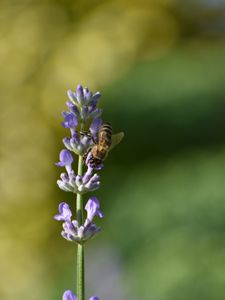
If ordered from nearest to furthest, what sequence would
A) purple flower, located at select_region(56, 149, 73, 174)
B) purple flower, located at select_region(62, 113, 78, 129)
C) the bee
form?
purple flower, located at select_region(62, 113, 78, 129) < purple flower, located at select_region(56, 149, 73, 174) < the bee

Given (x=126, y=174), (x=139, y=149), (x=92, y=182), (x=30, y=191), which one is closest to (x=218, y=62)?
(x=139, y=149)

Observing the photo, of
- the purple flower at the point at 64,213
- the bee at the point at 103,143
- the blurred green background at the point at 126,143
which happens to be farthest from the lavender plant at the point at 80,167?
the blurred green background at the point at 126,143

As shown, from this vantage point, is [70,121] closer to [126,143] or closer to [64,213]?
[64,213]

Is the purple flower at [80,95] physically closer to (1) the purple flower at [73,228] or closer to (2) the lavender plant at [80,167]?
(2) the lavender plant at [80,167]

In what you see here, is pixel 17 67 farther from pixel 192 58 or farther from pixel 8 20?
pixel 192 58

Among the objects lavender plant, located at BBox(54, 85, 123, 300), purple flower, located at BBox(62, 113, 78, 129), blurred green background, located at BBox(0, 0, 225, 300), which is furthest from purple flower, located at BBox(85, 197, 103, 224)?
blurred green background, located at BBox(0, 0, 225, 300)

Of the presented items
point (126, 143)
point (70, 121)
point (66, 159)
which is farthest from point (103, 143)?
point (126, 143)

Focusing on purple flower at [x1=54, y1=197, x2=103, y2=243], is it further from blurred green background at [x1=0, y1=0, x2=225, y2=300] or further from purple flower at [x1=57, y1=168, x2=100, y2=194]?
blurred green background at [x1=0, y1=0, x2=225, y2=300]
